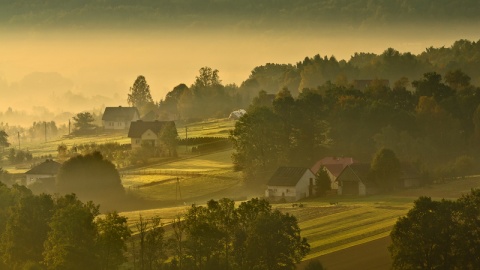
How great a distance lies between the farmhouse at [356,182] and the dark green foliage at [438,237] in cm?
3661

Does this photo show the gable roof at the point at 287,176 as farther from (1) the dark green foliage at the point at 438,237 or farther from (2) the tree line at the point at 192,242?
(1) the dark green foliage at the point at 438,237

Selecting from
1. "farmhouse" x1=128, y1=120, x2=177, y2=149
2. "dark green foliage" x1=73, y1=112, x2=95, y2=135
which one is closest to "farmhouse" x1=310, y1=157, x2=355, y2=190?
"farmhouse" x1=128, y1=120, x2=177, y2=149

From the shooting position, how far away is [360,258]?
224 ft

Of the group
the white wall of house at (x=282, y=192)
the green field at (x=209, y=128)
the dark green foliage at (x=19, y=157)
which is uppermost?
the green field at (x=209, y=128)

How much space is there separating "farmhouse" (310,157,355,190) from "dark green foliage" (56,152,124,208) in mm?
17002

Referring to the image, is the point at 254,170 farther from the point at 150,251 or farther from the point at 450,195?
the point at 150,251

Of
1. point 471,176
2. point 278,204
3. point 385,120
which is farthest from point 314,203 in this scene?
point 385,120

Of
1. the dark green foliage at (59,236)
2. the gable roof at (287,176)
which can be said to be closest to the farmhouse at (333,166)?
the gable roof at (287,176)

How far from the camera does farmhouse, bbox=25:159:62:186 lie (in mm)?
117675

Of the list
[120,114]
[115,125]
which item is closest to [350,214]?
[115,125]

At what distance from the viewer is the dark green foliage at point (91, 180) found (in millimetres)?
106312

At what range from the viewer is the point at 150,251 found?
215 ft

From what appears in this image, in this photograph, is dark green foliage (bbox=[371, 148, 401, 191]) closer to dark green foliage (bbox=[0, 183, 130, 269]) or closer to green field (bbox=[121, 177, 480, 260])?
green field (bbox=[121, 177, 480, 260])

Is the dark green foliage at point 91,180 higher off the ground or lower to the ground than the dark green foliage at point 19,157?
lower
